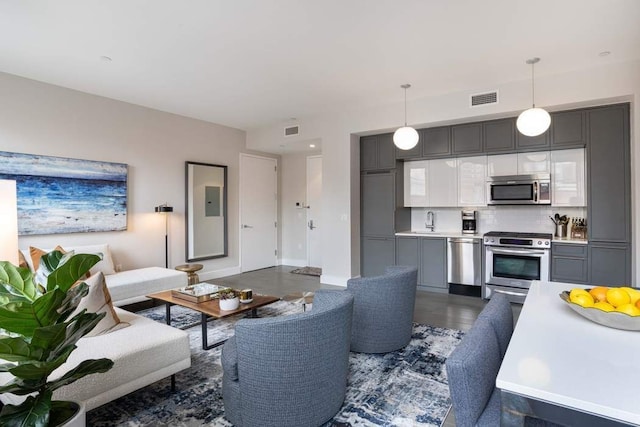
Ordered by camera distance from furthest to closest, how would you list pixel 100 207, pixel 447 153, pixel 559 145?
pixel 447 153
pixel 100 207
pixel 559 145

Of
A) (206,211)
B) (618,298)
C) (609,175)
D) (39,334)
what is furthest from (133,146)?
(609,175)

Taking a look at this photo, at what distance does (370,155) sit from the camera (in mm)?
5801

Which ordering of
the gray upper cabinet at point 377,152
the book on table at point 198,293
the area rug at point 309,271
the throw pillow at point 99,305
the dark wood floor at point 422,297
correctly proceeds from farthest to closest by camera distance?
the area rug at point 309,271 < the gray upper cabinet at point 377,152 < the dark wood floor at point 422,297 < the book on table at point 198,293 < the throw pillow at point 99,305

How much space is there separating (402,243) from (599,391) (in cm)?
464

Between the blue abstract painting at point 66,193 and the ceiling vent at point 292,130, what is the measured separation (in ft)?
9.06

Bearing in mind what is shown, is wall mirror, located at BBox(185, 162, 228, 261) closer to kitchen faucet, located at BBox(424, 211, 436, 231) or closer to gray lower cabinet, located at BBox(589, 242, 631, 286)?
kitchen faucet, located at BBox(424, 211, 436, 231)

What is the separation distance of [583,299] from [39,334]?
6.92 feet

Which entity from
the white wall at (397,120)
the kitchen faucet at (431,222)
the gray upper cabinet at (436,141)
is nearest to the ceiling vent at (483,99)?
the white wall at (397,120)

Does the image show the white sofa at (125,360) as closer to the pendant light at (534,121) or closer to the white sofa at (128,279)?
the white sofa at (128,279)

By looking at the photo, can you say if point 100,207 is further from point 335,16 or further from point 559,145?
point 559,145

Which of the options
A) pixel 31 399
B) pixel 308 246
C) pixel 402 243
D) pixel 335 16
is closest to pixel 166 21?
pixel 335 16

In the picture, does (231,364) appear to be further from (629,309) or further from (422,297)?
(422,297)

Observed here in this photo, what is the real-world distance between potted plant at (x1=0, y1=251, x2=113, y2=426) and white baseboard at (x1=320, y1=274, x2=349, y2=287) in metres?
4.51

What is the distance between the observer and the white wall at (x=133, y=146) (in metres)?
4.13
